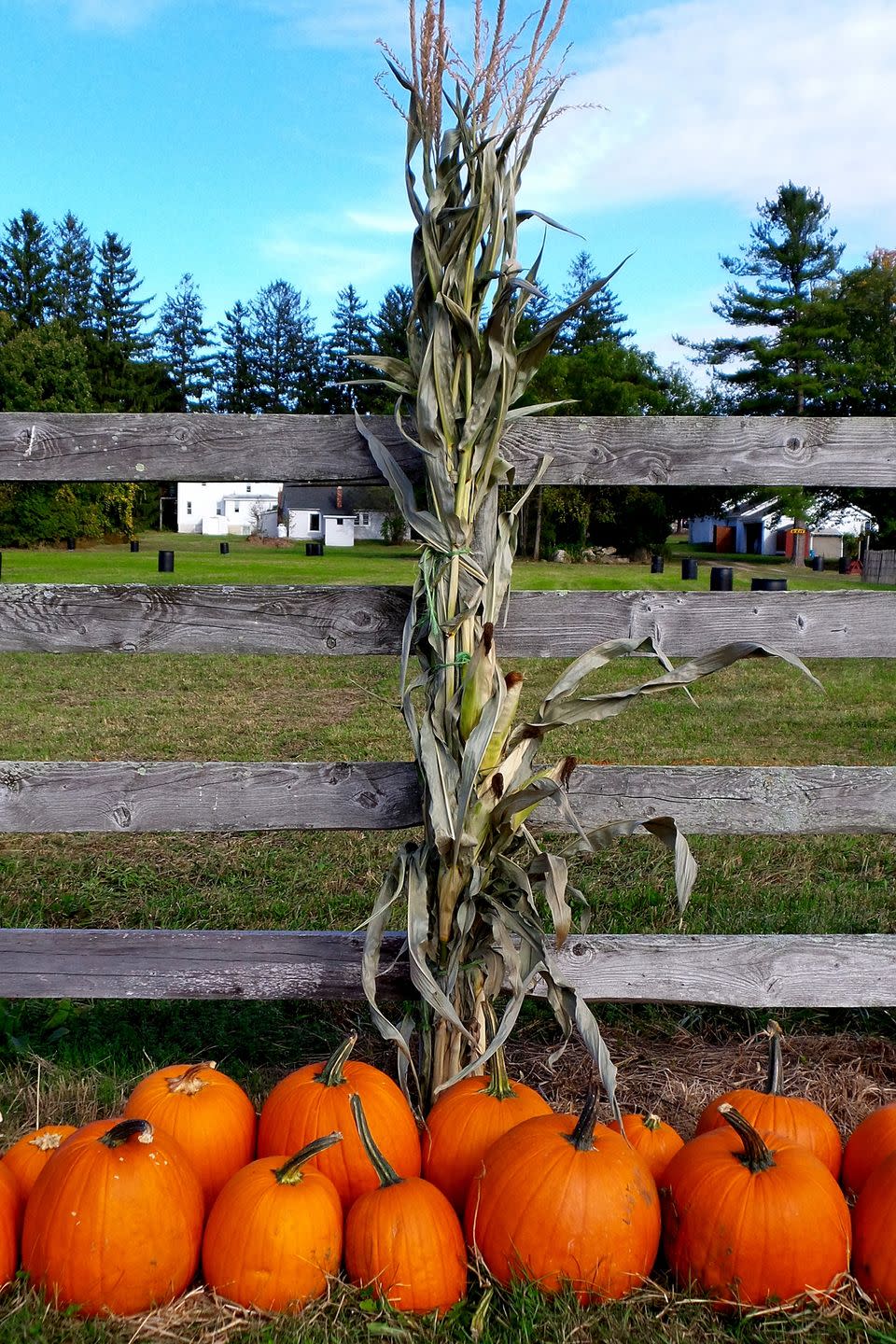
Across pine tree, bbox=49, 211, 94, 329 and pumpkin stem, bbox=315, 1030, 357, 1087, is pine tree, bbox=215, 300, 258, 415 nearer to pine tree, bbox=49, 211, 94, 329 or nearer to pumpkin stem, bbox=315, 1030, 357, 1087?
pine tree, bbox=49, 211, 94, 329

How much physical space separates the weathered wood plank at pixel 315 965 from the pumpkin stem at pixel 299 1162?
0.81 meters

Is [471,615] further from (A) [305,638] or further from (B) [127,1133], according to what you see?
(B) [127,1133]

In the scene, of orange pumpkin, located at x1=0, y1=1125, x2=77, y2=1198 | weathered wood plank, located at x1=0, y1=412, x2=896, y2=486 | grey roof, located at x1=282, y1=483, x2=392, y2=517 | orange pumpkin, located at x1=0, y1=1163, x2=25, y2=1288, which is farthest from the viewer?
grey roof, located at x1=282, y1=483, x2=392, y2=517

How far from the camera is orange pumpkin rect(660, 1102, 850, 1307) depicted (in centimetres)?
212

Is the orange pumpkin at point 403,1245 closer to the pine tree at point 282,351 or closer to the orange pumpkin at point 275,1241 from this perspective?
the orange pumpkin at point 275,1241

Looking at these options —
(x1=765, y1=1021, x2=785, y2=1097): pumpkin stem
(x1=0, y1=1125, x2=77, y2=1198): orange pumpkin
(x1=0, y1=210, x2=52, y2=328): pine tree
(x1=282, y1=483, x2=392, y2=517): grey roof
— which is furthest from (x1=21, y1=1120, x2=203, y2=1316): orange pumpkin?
(x1=0, y1=210, x2=52, y2=328): pine tree

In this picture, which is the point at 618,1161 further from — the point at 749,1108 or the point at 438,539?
the point at 438,539

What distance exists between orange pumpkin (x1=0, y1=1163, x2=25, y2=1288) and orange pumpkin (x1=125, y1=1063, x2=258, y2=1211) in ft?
0.95

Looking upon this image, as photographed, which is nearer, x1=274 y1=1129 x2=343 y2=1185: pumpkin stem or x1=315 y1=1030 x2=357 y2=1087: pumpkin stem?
x1=274 y1=1129 x2=343 y2=1185: pumpkin stem

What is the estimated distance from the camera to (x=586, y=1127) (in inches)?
86.7

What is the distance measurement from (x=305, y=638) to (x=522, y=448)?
789mm

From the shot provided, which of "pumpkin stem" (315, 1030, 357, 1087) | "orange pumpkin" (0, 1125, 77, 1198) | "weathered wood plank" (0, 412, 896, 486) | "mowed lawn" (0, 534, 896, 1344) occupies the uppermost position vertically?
"weathered wood plank" (0, 412, 896, 486)

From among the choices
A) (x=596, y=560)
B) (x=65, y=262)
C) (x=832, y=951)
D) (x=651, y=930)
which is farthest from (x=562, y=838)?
(x=65, y=262)

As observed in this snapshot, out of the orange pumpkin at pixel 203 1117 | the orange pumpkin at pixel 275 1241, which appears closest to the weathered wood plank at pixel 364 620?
the orange pumpkin at pixel 203 1117
